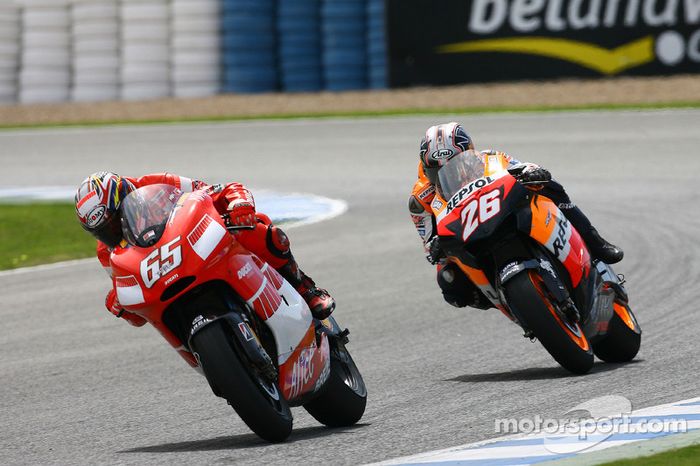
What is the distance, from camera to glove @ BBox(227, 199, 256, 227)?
18.7 ft

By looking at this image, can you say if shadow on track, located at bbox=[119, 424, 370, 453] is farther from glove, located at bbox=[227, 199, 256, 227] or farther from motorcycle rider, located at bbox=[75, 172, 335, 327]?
glove, located at bbox=[227, 199, 256, 227]

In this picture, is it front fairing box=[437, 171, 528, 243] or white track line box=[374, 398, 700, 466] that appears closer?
white track line box=[374, 398, 700, 466]

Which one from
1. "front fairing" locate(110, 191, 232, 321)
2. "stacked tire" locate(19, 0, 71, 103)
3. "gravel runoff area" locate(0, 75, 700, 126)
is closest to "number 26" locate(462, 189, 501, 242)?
"front fairing" locate(110, 191, 232, 321)

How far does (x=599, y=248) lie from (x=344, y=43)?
15.2 m

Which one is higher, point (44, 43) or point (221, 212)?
point (221, 212)

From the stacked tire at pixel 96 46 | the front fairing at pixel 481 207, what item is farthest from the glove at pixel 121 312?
the stacked tire at pixel 96 46

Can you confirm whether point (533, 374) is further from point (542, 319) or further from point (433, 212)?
point (433, 212)

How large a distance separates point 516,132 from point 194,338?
43.3ft

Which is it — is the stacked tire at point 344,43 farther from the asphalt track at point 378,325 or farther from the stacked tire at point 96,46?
the stacked tire at point 96,46

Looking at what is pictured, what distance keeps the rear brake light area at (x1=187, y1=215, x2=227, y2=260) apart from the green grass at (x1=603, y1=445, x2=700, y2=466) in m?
1.88

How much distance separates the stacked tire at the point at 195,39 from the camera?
22.2m

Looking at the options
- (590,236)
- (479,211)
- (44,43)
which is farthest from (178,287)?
(44,43)

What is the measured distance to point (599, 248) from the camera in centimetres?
720

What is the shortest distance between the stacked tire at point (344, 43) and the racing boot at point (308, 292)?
52.4ft
